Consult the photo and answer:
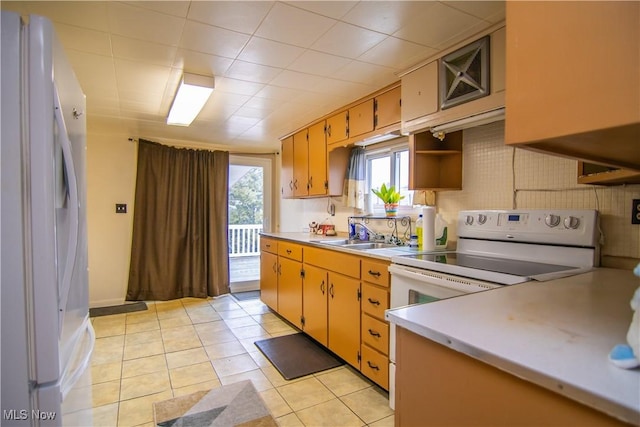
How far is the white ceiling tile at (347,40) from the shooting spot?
5.57 feet

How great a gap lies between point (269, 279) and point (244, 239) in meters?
1.73

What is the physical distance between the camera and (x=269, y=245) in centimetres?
370

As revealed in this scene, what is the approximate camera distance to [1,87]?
0.94m

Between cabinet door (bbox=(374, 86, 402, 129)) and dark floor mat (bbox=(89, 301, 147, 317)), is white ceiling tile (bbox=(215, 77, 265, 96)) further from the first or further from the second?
dark floor mat (bbox=(89, 301, 147, 317))

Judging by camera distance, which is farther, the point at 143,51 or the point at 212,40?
the point at 143,51

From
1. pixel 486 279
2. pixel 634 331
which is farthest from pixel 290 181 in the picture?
pixel 634 331

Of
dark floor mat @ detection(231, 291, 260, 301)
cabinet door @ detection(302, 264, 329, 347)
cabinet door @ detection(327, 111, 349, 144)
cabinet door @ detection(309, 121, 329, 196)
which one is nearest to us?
cabinet door @ detection(302, 264, 329, 347)

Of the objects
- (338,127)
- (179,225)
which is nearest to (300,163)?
(338,127)

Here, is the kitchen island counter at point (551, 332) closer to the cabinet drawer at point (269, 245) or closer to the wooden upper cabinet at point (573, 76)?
the wooden upper cabinet at point (573, 76)

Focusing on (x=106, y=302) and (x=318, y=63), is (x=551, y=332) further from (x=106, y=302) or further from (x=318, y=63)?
(x=106, y=302)

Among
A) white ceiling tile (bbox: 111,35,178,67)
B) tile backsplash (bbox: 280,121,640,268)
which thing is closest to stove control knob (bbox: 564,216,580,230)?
tile backsplash (bbox: 280,121,640,268)

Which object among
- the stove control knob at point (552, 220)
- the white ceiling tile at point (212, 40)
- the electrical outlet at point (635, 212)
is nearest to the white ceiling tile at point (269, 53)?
the white ceiling tile at point (212, 40)

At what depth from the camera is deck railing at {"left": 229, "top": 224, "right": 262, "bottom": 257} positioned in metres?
5.19

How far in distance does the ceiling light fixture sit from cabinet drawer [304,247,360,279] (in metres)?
1.48
